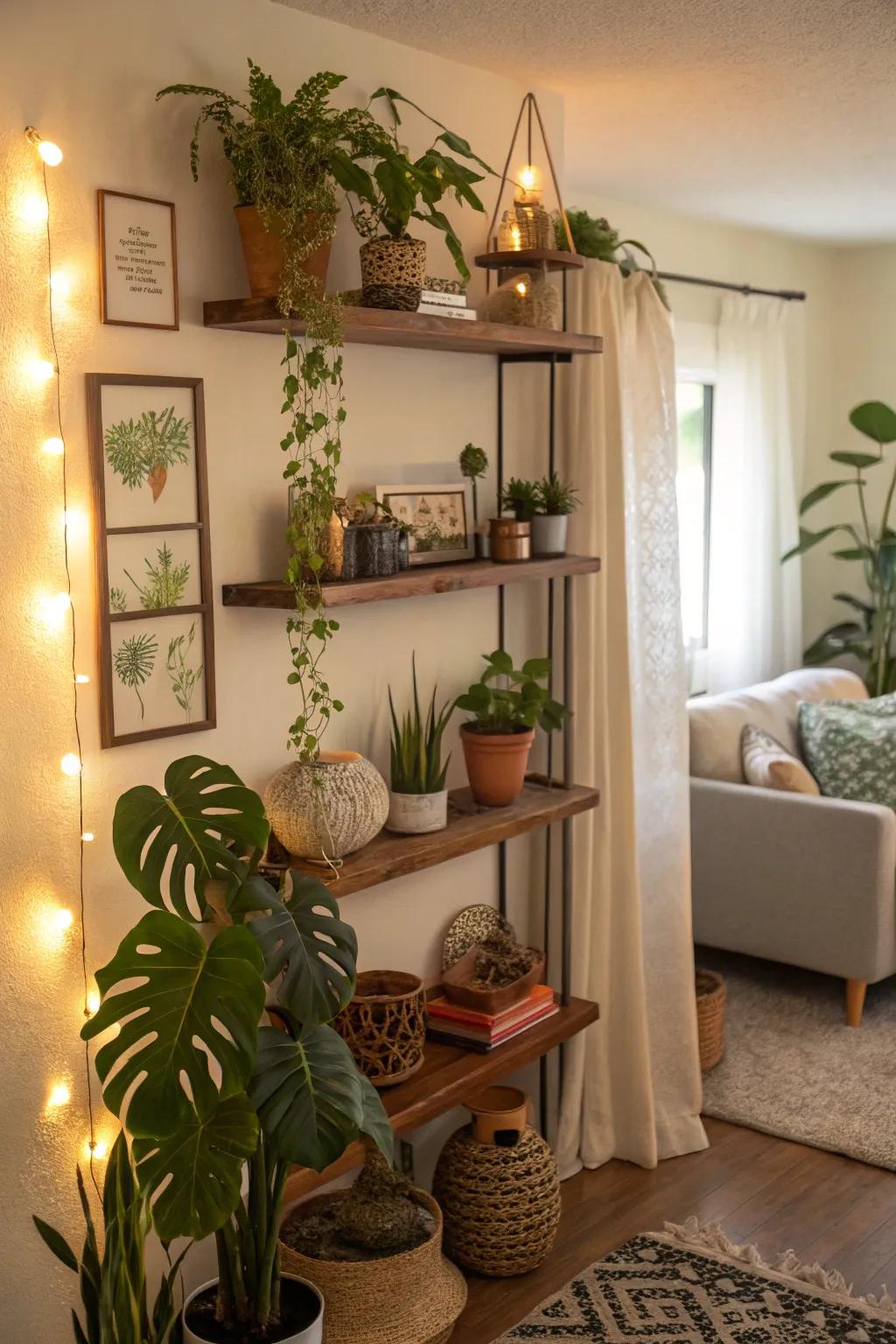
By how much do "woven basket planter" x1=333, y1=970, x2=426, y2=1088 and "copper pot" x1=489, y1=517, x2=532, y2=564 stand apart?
3.08ft

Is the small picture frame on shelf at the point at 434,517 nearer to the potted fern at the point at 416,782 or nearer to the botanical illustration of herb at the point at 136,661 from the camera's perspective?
the potted fern at the point at 416,782

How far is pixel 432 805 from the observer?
281cm

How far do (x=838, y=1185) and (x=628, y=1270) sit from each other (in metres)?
0.67

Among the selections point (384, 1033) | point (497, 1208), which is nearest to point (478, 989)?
point (384, 1033)

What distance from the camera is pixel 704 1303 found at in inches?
113

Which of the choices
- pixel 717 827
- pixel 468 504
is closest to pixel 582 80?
pixel 468 504

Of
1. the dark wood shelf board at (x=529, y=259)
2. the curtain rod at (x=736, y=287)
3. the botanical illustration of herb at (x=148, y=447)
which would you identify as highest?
the curtain rod at (x=736, y=287)

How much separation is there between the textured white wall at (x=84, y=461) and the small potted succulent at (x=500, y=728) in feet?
1.02

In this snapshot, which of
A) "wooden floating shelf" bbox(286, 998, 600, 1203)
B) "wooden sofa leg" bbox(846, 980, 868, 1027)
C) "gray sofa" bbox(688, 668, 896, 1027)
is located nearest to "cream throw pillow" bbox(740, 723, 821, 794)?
"gray sofa" bbox(688, 668, 896, 1027)

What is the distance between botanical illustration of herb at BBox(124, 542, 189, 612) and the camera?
2385 mm

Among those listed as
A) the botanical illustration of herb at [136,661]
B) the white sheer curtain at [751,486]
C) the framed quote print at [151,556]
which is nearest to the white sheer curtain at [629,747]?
the framed quote print at [151,556]

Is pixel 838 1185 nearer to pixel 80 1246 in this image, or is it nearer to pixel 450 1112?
pixel 450 1112

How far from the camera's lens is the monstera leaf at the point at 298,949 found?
2.20 metres

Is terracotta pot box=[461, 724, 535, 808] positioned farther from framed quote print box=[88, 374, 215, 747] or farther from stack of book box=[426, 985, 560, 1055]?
framed quote print box=[88, 374, 215, 747]
